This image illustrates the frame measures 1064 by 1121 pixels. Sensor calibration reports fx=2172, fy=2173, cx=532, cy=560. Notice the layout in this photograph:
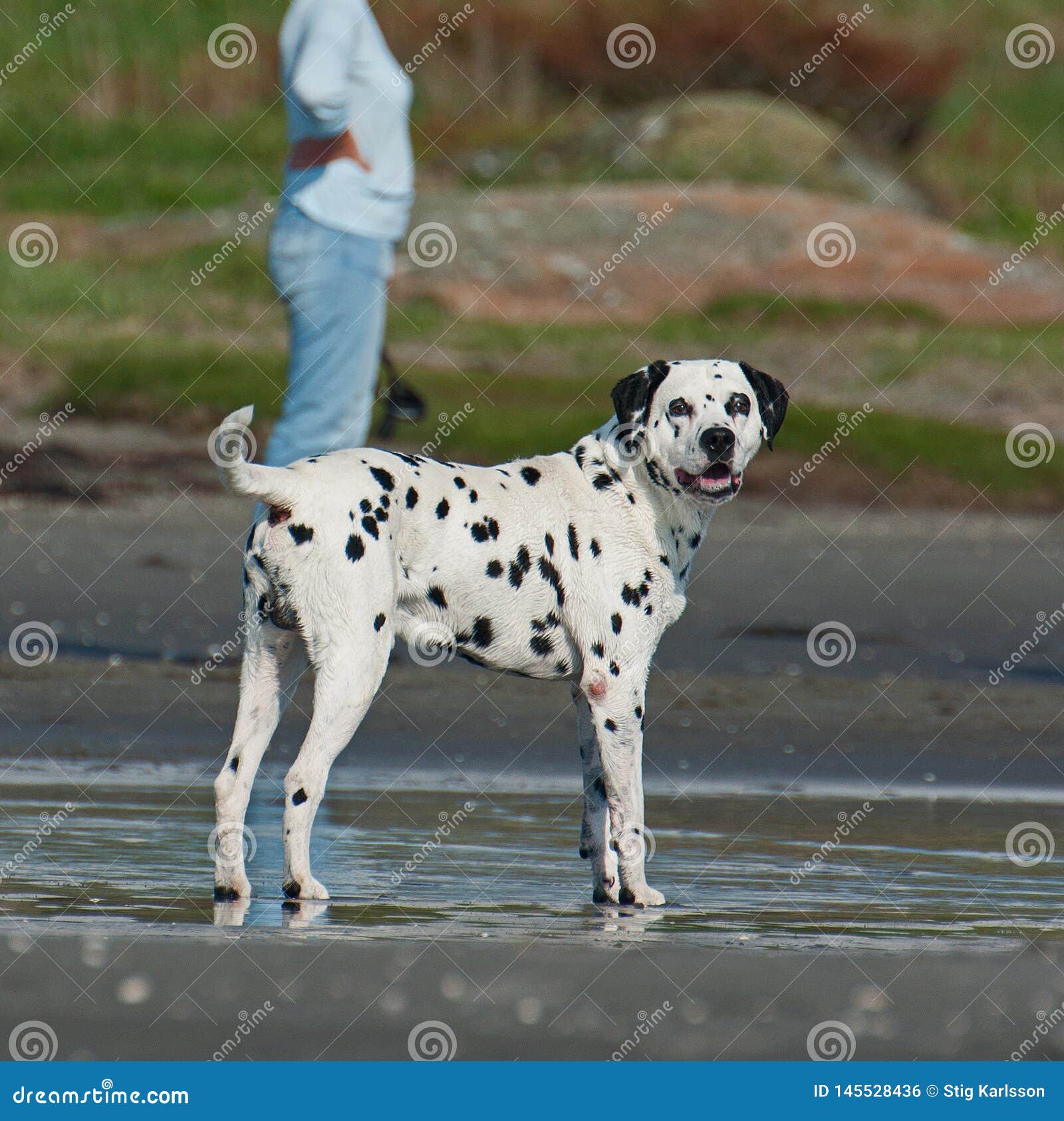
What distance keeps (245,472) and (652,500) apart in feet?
4.54

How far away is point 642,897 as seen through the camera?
20.4ft

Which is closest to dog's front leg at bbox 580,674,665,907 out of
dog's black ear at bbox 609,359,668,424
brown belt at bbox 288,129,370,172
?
dog's black ear at bbox 609,359,668,424

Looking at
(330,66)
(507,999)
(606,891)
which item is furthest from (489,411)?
(507,999)

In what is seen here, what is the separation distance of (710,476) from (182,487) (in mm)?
9525

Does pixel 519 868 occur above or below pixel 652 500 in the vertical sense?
below

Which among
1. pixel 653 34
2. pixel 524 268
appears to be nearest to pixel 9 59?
pixel 653 34

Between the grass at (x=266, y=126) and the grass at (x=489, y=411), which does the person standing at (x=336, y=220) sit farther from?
the grass at (x=266, y=126)

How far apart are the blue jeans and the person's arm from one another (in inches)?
15.3

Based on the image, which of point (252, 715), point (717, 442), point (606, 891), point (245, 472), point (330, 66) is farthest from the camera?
point (330, 66)

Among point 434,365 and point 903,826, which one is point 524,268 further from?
point 903,826

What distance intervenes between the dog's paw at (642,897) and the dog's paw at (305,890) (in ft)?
2.84

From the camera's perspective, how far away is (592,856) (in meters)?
6.50

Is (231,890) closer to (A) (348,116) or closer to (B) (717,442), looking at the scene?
(B) (717,442)

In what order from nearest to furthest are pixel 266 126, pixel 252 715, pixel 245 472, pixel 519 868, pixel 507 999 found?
pixel 507 999, pixel 245 472, pixel 252 715, pixel 519 868, pixel 266 126
